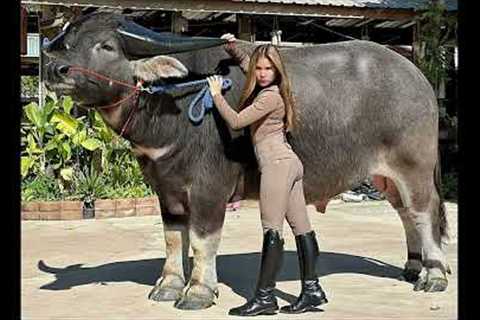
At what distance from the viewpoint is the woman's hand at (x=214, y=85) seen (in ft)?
16.4

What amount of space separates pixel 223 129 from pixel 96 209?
549 cm

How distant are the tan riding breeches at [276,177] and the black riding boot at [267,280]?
0.10 meters

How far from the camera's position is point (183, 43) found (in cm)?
509

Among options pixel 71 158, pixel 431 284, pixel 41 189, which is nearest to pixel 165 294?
pixel 431 284

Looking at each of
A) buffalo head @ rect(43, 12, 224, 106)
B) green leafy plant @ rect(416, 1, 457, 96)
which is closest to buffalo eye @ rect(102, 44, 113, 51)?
buffalo head @ rect(43, 12, 224, 106)

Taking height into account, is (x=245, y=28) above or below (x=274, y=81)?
above

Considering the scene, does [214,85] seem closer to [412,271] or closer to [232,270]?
[232,270]

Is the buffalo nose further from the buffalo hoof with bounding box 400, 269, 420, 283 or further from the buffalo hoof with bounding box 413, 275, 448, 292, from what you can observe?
the buffalo hoof with bounding box 400, 269, 420, 283

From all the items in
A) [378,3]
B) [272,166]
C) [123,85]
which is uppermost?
[378,3]

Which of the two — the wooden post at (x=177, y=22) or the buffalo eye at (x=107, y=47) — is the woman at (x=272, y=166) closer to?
the buffalo eye at (x=107, y=47)

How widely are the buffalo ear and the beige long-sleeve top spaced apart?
0.31 meters

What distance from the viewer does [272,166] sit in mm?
4965

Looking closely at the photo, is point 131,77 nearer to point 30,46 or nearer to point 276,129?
point 276,129
